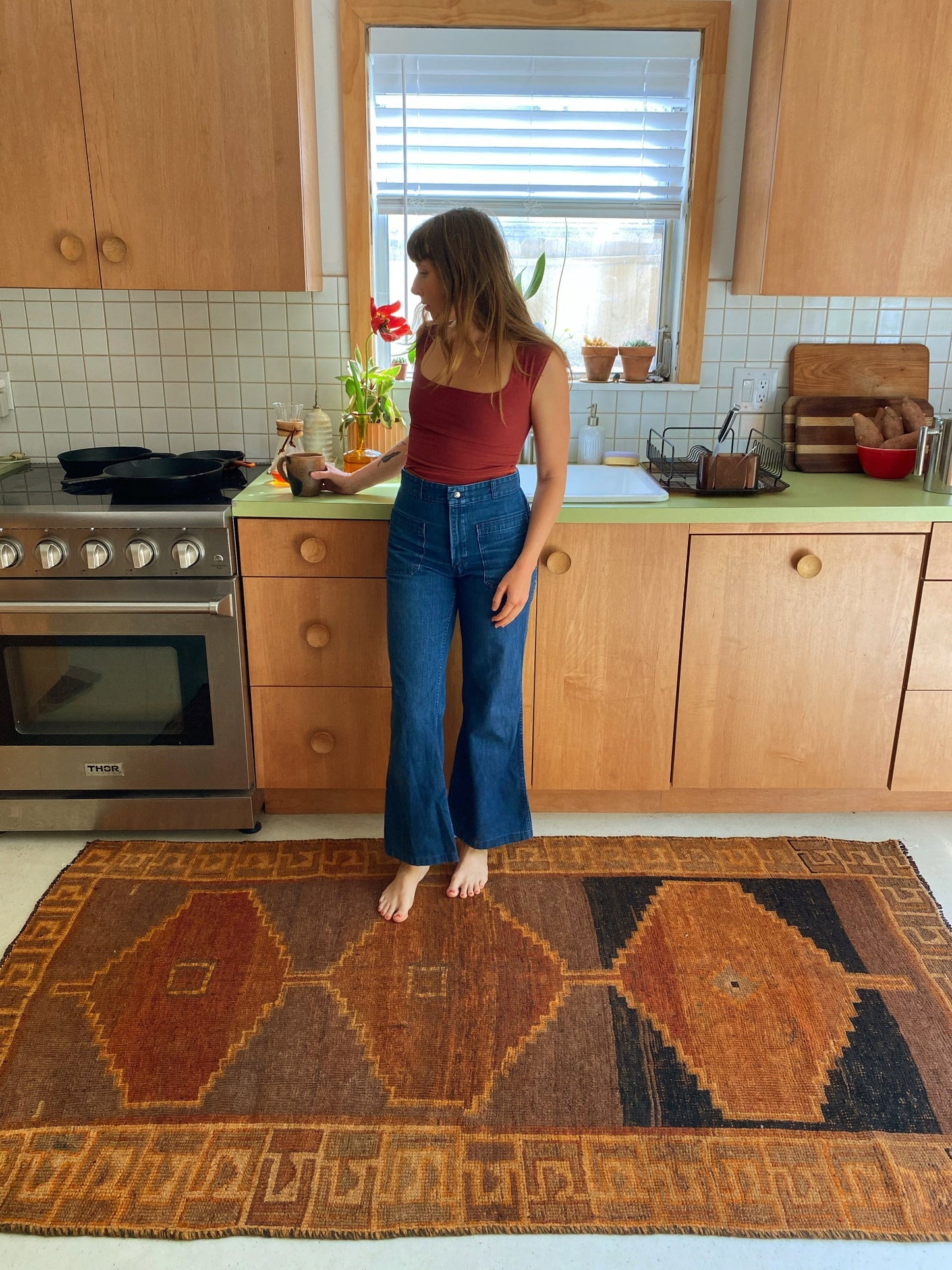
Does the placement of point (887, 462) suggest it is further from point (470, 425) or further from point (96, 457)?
point (96, 457)

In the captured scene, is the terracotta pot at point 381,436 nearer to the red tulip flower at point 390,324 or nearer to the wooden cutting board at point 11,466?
the red tulip flower at point 390,324

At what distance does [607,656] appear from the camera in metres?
2.36

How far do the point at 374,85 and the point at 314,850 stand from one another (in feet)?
Answer: 6.75

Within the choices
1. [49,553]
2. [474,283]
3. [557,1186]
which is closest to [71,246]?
[49,553]

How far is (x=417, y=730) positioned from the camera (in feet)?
6.81

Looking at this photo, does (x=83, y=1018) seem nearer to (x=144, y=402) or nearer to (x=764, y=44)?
(x=144, y=402)

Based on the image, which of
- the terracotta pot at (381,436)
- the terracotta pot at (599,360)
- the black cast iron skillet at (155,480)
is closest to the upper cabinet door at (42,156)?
the black cast iron skillet at (155,480)

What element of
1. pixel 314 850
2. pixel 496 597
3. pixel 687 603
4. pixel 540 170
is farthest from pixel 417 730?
pixel 540 170

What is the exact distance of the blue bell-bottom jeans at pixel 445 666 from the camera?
6.43 ft

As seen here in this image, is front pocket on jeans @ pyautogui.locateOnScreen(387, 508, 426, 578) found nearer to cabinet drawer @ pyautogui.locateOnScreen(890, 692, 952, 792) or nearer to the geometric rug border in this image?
the geometric rug border

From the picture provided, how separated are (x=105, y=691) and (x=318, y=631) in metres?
0.54

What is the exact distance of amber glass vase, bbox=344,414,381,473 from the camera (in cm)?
253

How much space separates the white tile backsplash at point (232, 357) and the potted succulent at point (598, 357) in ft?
0.21

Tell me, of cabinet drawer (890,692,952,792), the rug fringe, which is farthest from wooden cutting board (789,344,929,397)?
the rug fringe
